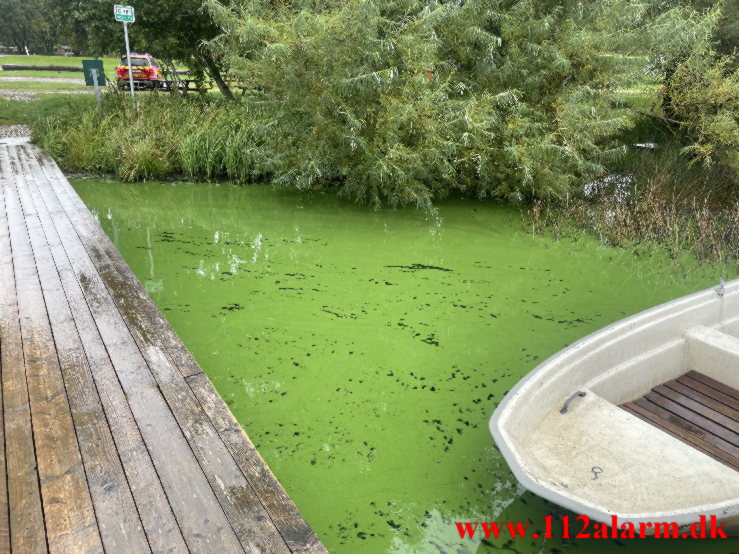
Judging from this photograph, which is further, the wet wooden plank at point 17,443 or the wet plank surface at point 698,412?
the wet plank surface at point 698,412

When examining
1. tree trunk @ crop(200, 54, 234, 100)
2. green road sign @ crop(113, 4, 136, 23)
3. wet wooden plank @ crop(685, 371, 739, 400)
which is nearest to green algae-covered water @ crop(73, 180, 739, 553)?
wet wooden plank @ crop(685, 371, 739, 400)

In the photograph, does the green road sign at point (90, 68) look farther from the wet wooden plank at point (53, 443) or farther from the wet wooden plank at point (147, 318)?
the wet wooden plank at point (53, 443)

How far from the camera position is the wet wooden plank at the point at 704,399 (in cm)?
279

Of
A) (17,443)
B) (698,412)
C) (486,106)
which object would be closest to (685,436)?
(698,412)

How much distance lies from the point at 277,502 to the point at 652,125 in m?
10.2

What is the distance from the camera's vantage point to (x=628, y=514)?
1850 millimetres

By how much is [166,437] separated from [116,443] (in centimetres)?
17

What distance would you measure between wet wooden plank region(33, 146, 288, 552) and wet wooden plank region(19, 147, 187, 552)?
15 centimetres

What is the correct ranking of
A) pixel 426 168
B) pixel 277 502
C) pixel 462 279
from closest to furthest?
pixel 277 502
pixel 462 279
pixel 426 168

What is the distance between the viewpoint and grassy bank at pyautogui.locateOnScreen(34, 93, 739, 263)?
6.07 meters

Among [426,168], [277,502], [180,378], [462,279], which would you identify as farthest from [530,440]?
[426,168]

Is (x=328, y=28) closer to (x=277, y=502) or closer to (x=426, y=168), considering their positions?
(x=426, y=168)

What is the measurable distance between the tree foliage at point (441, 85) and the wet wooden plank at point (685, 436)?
380 cm

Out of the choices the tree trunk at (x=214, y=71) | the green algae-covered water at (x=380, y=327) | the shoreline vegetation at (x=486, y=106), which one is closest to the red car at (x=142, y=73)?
the tree trunk at (x=214, y=71)
